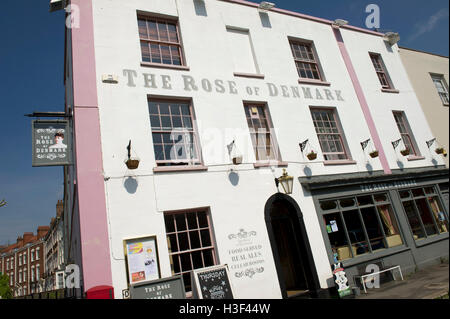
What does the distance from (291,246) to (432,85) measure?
44.7 feet

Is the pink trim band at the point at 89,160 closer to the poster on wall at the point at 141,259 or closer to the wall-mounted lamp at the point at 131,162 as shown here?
the poster on wall at the point at 141,259

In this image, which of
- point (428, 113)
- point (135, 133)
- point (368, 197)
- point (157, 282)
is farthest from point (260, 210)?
point (428, 113)

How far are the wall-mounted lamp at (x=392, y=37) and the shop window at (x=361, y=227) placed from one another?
919 cm

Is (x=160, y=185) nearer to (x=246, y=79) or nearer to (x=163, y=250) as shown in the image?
(x=163, y=250)

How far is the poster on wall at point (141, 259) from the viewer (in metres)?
6.71

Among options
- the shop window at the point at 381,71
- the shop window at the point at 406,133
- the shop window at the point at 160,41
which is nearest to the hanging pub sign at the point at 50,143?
the shop window at the point at 160,41

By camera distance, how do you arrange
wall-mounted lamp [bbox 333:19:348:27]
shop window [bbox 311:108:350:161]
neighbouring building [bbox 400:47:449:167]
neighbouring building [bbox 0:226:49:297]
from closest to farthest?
neighbouring building [bbox 0:226:49:297], shop window [bbox 311:108:350:161], wall-mounted lamp [bbox 333:19:348:27], neighbouring building [bbox 400:47:449:167]

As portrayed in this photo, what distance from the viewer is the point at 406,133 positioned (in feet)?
46.6

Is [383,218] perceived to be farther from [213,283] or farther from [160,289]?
[160,289]

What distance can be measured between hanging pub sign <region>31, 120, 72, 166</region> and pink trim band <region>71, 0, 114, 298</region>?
38 cm

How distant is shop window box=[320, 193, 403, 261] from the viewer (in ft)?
33.3

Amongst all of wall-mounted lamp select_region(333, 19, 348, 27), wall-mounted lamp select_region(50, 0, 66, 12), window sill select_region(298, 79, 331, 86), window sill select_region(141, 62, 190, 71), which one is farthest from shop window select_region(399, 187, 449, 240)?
wall-mounted lamp select_region(50, 0, 66, 12)

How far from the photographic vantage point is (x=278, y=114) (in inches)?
416

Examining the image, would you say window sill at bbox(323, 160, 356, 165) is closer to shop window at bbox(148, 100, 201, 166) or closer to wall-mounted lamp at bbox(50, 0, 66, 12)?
shop window at bbox(148, 100, 201, 166)
